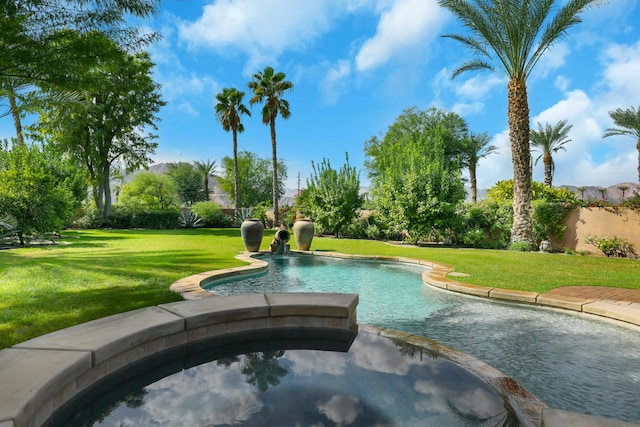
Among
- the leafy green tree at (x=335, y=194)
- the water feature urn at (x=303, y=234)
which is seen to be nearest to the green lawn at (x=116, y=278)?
the water feature urn at (x=303, y=234)

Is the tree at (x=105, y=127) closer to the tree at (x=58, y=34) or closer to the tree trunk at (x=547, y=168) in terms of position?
the tree at (x=58, y=34)

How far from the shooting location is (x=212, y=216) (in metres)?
26.0

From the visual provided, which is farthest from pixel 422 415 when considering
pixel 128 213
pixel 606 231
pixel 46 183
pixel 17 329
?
pixel 128 213

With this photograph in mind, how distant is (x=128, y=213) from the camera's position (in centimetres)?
2438

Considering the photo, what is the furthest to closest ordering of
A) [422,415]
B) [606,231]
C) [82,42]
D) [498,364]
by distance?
1. [606,231]
2. [82,42]
3. [498,364]
4. [422,415]

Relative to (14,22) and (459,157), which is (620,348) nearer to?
(14,22)

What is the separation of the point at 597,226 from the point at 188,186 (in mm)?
51332

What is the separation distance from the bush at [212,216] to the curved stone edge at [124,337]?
76.2 feet

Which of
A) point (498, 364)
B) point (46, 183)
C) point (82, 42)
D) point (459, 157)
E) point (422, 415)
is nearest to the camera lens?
point (422, 415)

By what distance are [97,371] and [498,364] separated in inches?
131

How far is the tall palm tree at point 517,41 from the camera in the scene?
1202cm

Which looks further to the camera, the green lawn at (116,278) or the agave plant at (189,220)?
the agave plant at (189,220)

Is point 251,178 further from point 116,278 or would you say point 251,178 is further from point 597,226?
point 116,278

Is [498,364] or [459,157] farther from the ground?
[459,157]
